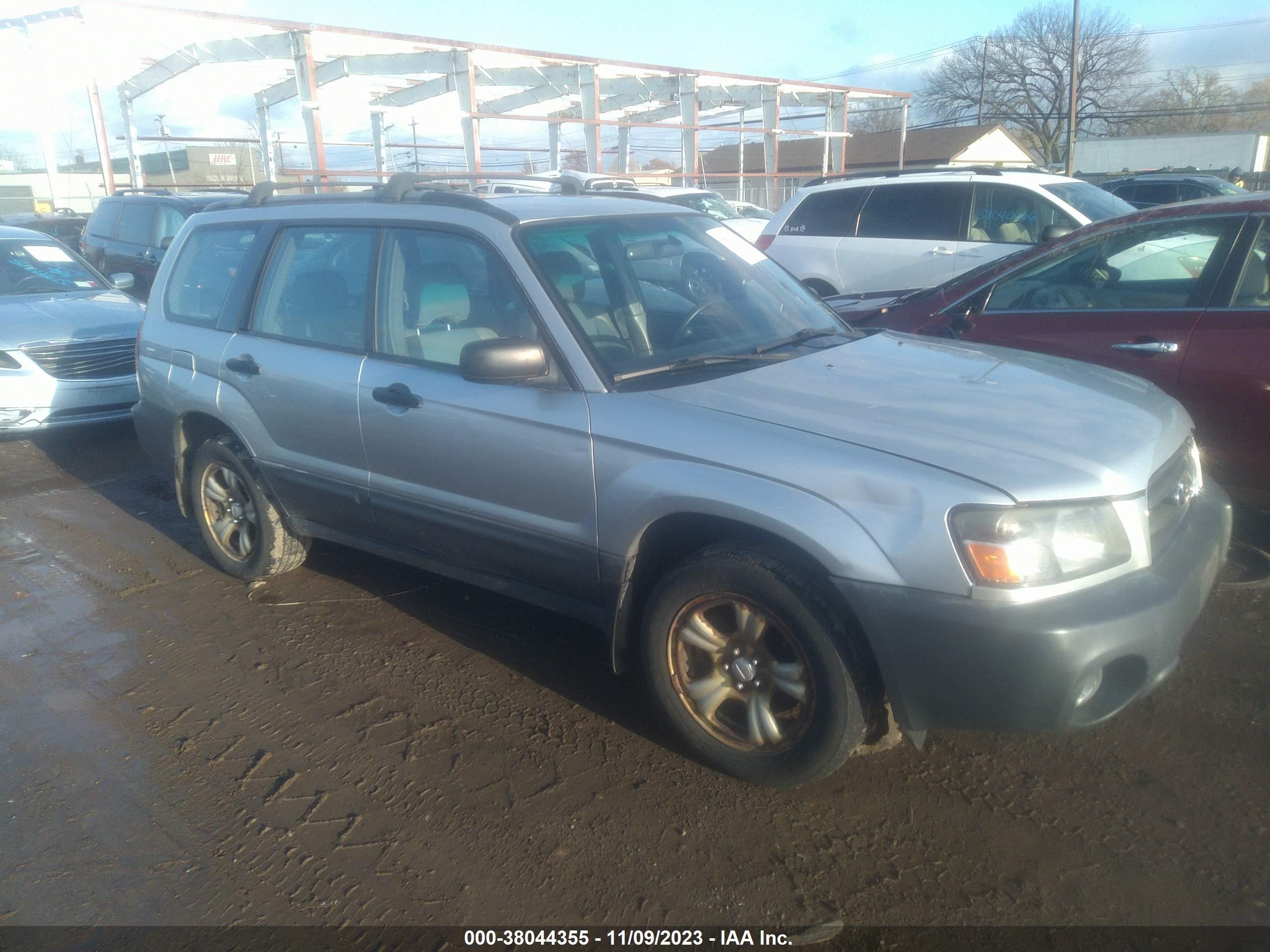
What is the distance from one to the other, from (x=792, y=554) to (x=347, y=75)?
19.3m

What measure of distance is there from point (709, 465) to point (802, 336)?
1.16 m

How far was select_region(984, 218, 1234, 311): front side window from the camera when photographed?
4531 mm

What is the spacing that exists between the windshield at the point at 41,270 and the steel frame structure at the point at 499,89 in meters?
6.15

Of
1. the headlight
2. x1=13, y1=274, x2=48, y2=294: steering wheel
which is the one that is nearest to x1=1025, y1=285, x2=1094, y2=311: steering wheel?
the headlight

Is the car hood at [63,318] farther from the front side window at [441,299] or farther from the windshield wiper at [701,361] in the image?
the windshield wiper at [701,361]

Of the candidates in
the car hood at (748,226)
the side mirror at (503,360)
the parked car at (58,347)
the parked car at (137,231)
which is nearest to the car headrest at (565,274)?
the side mirror at (503,360)

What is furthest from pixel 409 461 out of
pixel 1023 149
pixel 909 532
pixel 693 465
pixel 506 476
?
pixel 1023 149

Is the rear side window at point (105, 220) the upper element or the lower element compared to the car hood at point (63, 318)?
upper

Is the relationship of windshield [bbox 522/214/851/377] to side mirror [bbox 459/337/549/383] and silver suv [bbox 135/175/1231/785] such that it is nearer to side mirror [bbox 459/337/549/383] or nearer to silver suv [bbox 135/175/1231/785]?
silver suv [bbox 135/175/1231/785]

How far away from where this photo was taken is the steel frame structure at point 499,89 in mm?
17016

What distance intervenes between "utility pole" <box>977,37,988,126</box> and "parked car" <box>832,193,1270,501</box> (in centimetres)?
5429

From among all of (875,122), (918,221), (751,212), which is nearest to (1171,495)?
(918,221)

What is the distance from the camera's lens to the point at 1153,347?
442 cm

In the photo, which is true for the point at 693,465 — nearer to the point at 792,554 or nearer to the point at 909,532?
the point at 792,554
